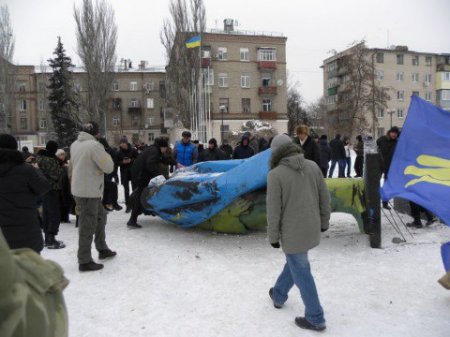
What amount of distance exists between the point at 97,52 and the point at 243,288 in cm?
3282

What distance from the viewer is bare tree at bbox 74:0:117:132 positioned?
3309 centimetres

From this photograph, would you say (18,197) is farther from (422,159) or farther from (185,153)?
(185,153)

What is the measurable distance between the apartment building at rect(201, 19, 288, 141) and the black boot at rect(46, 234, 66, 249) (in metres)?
37.1

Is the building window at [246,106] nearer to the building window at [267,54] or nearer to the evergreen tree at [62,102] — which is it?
the building window at [267,54]

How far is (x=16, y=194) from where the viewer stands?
390cm

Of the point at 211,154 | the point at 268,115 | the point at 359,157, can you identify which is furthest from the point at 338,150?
the point at 268,115

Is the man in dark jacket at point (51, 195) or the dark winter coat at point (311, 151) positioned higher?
the dark winter coat at point (311, 151)

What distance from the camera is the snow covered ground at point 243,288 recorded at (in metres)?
3.62

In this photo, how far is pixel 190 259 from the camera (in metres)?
5.50

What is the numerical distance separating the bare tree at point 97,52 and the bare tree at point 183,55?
15.9 feet

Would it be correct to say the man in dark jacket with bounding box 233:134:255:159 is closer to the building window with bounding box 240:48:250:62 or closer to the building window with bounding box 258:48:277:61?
the building window with bounding box 240:48:250:62

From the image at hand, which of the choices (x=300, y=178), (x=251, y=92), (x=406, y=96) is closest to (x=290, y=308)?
(x=300, y=178)

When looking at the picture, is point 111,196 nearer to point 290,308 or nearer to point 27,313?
point 290,308

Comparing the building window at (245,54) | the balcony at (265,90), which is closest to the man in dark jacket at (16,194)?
the balcony at (265,90)
